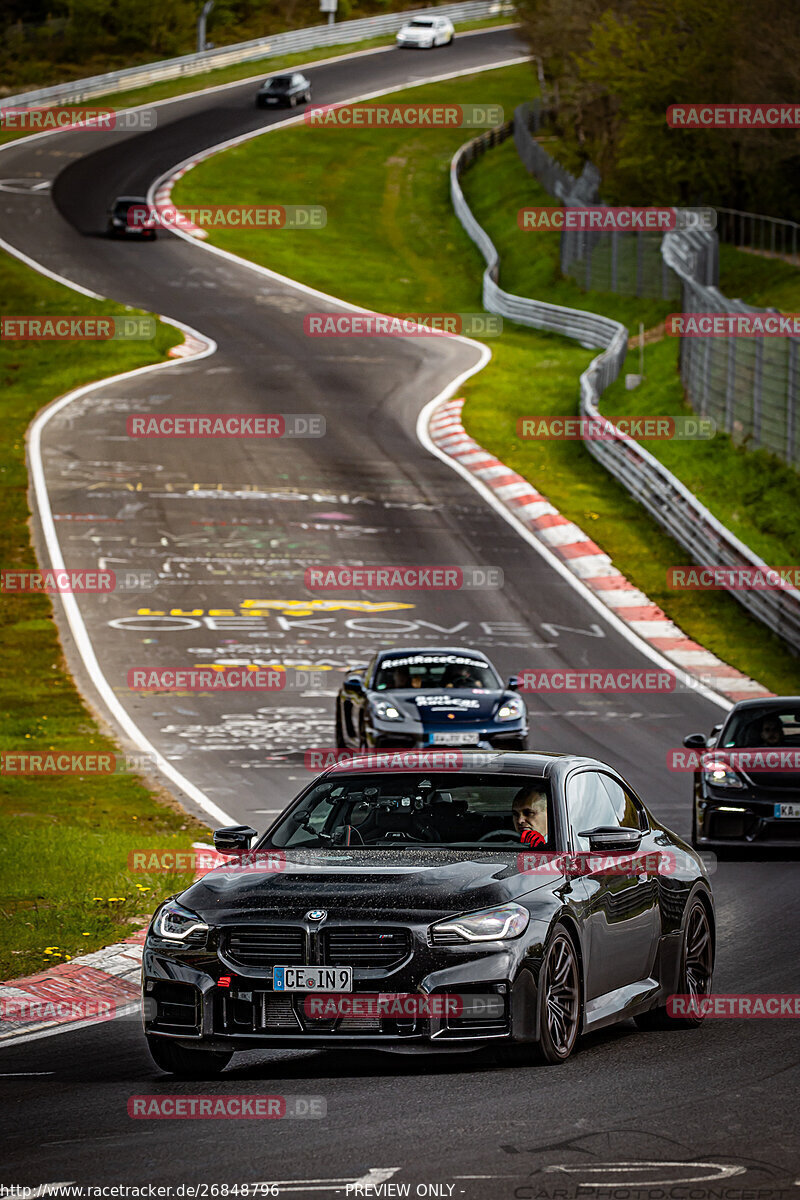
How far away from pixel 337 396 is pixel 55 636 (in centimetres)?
2021

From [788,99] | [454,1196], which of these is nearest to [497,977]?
[454,1196]

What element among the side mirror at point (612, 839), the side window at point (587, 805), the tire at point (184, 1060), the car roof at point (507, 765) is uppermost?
the car roof at point (507, 765)

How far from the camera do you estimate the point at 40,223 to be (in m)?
67.9

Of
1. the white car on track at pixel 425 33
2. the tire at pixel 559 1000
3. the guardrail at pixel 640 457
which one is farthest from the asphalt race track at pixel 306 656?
the white car on track at pixel 425 33

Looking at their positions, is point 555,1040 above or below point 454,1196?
below

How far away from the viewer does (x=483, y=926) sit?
805 centimetres

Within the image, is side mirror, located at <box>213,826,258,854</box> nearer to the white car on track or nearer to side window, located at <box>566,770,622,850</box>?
side window, located at <box>566,770,622,850</box>

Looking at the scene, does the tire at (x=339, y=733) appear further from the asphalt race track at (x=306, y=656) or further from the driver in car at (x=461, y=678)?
the driver in car at (x=461, y=678)

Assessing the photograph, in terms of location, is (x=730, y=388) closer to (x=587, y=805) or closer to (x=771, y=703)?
(x=771, y=703)

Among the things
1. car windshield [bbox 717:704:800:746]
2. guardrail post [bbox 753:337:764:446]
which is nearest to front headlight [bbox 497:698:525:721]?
car windshield [bbox 717:704:800:746]

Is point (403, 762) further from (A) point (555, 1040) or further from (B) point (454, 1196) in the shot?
(B) point (454, 1196)

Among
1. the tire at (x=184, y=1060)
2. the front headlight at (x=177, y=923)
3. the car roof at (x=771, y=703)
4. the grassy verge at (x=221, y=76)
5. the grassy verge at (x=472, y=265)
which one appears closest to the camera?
the front headlight at (x=177, y=923)

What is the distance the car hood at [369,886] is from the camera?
809 cm

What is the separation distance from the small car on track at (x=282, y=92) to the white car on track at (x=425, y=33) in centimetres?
1486
